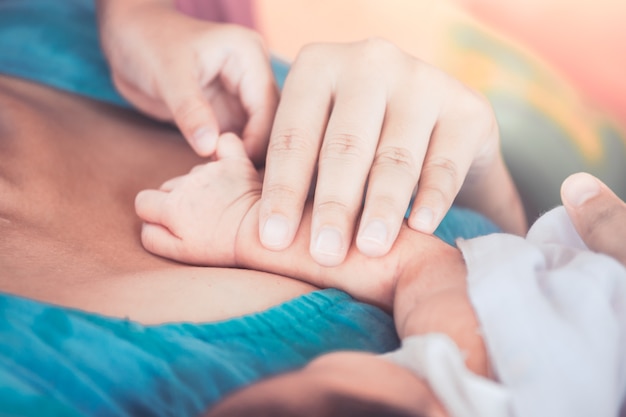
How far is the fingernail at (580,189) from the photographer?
0.62 meters

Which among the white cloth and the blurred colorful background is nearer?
the white cloth

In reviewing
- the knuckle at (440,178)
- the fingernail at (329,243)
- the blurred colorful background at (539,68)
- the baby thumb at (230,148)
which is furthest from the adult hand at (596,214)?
the blurred colorful background at (539,68)

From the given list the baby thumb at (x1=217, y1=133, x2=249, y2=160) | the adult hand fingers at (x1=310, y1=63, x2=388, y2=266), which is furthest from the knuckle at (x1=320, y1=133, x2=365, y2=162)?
the baby thumb at (x1=217, y1=133, x2=249, y2=160)

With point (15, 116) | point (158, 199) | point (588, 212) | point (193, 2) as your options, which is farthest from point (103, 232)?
point (193, 2)

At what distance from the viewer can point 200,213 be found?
Answer: 0.68 metres

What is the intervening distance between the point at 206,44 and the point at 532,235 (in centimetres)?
48

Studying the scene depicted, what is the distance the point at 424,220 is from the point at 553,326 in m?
0.19

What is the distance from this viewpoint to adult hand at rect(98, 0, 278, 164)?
0.81 m

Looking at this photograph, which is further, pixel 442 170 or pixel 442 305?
pixel 442 170

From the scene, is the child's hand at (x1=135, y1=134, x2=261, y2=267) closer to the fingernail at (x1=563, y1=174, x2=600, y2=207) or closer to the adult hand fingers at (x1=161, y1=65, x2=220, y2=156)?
the adult hand fingers at (x1=161, y1=65, x2=220, y2=156)

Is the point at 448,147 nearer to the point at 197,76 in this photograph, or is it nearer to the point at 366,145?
the point at 366,145

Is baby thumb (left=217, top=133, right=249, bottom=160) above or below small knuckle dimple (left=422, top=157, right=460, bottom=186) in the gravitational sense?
below

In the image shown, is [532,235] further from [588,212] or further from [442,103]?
[442,103]

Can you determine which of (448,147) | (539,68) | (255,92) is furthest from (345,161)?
(539,68)
